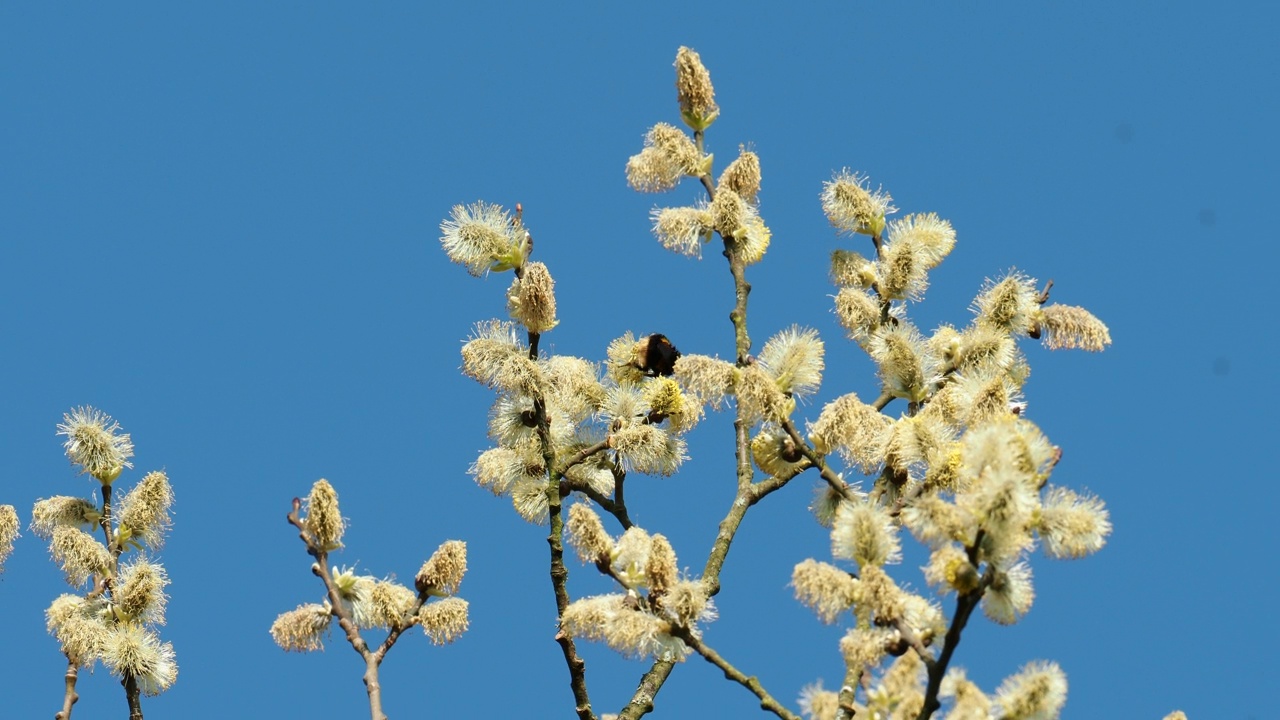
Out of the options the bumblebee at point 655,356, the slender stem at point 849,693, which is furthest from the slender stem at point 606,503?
the slender stem at point 849,693

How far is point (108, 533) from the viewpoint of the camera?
691cm

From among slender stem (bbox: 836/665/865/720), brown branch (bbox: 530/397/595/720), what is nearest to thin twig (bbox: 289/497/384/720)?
brown branch (bbox: 530/397/595/720)

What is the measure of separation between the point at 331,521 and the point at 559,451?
4.32 feet

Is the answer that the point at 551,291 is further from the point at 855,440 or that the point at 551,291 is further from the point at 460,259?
the point at 855,440

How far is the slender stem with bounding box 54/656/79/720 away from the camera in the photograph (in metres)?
6.17

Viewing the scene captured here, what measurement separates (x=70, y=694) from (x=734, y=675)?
253 centimetres

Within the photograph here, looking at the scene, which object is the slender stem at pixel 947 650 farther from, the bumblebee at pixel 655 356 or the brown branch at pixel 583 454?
the bumblebee at pixel 655 356

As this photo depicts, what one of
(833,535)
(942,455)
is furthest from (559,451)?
(833,535)

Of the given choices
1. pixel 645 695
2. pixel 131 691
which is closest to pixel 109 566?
pixel 131 691

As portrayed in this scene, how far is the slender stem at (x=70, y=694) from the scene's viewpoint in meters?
6.17

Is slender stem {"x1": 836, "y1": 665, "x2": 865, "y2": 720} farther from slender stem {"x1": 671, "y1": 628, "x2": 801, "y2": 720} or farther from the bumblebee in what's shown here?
the bumblebee

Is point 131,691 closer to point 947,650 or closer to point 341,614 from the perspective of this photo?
point 341,614

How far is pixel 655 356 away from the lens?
23.2ft

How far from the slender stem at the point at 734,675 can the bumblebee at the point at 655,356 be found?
1880 millimetres
